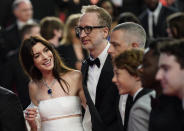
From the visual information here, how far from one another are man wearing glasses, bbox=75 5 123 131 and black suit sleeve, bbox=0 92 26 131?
0.89 metres

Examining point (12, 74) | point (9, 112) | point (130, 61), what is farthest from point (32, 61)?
point (12, 74)

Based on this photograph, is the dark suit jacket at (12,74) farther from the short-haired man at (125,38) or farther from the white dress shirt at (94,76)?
the short-haired man at (125,38)

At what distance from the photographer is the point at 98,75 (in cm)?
466

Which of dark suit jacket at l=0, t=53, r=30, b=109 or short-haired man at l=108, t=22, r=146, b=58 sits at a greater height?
short-haired man at l=108, t=22, r=146, b=58

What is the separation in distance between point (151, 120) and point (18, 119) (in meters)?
1.19

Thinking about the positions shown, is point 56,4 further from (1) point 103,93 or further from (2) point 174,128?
(2) point 174,128

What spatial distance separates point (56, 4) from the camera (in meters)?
9.43

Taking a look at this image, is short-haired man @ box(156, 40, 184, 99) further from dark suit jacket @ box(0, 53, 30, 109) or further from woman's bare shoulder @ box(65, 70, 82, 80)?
dark suit jacket @ box(0, 53, 30, 109)

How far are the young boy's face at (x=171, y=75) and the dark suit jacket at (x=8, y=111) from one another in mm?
1341

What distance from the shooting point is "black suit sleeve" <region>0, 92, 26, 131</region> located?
12.2 ft

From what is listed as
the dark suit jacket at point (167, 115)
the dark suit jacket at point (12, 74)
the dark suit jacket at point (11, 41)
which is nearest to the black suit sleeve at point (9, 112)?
the dark suit jacket at point (167, 115)

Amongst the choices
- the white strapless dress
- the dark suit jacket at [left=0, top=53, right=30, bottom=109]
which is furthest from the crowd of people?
the dark suit jacket at [left=0, top=53, right=30, bottom=109]

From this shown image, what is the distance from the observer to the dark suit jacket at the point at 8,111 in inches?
147

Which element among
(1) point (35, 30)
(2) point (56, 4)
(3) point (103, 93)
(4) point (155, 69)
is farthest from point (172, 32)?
(2) point (56, 4)
